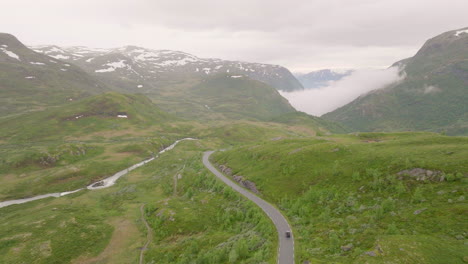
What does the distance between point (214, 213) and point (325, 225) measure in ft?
106

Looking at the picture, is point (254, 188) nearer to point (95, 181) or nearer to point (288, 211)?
point (288, 211)

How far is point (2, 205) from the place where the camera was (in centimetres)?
9644

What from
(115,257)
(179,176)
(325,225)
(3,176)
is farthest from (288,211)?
(3,176)

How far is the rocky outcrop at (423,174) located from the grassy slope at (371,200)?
122 cm

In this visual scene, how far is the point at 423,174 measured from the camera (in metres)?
50.6

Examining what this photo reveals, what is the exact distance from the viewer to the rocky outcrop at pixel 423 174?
48.1 metres

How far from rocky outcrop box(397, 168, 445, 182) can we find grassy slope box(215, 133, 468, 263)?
4.00 ft

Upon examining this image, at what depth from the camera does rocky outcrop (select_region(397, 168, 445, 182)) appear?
4810 cm

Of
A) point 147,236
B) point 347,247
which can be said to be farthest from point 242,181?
point 347,247

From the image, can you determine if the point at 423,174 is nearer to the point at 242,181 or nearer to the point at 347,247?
the point at 347,247

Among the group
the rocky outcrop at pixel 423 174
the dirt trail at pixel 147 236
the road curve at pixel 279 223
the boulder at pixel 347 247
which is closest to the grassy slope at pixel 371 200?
the boulder at pixel 347 247

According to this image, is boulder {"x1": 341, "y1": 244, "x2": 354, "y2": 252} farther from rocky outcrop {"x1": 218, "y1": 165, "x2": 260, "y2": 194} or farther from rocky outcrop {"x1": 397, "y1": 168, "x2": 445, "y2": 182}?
rocky outcrop {"x1": 218, "y1": 165, "x2": 260, "y2": 194}

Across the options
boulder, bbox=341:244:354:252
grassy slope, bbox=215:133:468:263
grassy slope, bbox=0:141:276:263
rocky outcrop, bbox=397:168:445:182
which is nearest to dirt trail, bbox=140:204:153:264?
grassy slope, bbox=0:141:276:263

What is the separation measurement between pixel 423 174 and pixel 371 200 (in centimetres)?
1209
